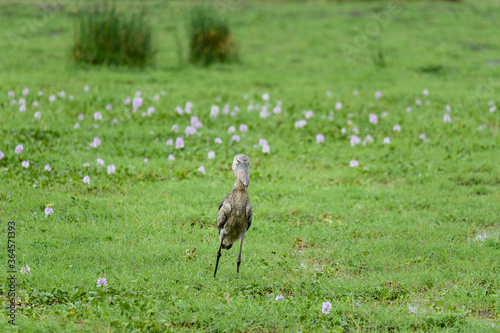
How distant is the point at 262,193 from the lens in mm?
7562

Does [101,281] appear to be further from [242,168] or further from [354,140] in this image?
[354,140]

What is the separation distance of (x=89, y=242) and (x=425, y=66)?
11.4 metres

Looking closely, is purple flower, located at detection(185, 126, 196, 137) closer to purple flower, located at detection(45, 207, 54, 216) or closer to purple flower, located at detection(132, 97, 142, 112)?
purple flower, located at detection(132, 97, 142, 112)

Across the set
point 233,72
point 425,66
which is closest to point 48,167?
point 233,72

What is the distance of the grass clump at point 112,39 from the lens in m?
13.4

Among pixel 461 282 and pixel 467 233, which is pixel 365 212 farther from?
pixel 461 282

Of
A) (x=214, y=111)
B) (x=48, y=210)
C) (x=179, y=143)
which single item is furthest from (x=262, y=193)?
(x=214, y=111)

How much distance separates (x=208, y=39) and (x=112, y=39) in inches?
98.6

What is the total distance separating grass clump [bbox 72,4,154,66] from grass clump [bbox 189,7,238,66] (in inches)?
50.9

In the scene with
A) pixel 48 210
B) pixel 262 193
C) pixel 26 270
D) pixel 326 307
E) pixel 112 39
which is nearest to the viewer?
pixel 326 307

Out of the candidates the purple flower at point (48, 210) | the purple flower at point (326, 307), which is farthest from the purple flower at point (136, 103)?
the purple flower at point (326, 307)

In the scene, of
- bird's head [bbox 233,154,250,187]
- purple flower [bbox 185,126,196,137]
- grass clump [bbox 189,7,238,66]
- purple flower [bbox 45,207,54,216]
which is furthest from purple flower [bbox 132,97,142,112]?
bird's head [bbox 233,154,250,187]

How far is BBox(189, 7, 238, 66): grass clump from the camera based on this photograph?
14.8m

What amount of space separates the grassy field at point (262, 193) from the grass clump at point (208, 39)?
487 millimetres
